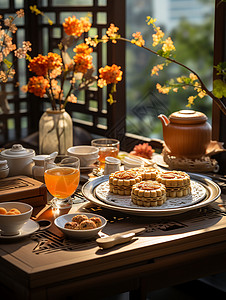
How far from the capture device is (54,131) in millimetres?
2213

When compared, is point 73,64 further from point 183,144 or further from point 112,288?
point 112,288

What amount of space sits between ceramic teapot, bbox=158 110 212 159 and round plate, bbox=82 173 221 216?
282 mm

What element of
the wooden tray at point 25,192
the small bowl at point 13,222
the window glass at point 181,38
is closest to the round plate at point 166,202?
the wooden tray at point 25,192

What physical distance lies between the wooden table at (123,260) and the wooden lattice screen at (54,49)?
1472 millimetres

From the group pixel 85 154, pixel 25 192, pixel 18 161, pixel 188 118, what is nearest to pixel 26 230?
pixel 25 192

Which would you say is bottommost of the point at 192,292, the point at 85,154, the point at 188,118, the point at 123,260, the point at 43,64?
the point at 192,292

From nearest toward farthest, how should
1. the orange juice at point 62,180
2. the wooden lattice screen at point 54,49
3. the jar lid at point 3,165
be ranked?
the orange juice at point 62,180, the jar lid at point 3,165, the wooden lattice screen at point 54,49

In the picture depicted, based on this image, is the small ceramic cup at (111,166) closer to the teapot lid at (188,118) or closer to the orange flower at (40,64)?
the teapot lid at (188,118)

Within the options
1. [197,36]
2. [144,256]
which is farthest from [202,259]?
[197,36]

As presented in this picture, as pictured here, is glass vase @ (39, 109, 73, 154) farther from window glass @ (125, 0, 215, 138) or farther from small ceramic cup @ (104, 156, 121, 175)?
window glass @ (125, 0, 215, 138)

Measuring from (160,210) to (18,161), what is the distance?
68cm

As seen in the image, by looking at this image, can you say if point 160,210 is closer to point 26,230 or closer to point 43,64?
point 26,230

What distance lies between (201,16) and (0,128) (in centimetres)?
317

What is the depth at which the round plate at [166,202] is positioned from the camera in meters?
1.56
